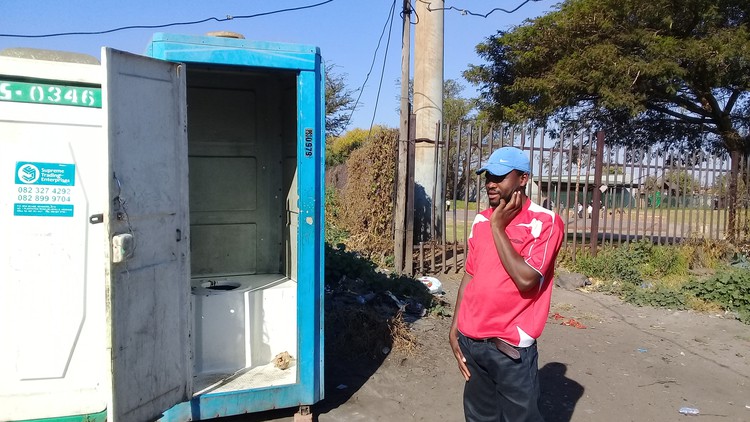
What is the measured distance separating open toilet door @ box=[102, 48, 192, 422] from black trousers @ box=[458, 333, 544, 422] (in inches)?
62.5

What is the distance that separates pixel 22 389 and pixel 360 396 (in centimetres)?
225

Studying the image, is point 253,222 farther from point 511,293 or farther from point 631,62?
point 631,62

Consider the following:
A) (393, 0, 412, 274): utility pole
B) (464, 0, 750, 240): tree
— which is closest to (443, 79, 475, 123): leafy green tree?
(464, 0, 750, 240): tree

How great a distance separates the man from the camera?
2.68 metres

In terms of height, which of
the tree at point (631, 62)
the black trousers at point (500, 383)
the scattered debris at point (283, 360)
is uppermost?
the tree at point (631, 62)

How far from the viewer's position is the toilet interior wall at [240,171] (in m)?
4.83

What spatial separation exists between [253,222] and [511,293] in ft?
9.43

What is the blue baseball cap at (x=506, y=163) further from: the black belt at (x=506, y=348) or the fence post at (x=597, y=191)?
the fence post at (x=597, y=191)

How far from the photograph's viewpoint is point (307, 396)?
3859 millimetres

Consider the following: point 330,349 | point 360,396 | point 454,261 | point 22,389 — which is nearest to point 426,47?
point 454,261

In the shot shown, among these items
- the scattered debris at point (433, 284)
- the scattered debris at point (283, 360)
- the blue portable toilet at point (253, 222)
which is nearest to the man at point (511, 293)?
the blue portable toilet at point (253, 222)

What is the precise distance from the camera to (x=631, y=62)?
14789mm

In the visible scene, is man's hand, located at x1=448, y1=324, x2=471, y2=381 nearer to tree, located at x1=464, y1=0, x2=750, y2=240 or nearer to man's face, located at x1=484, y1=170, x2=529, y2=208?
man's face, located at x1=484, y1=170, x2=529, y2=208

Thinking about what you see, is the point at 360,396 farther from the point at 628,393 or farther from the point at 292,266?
the point at 628,393
